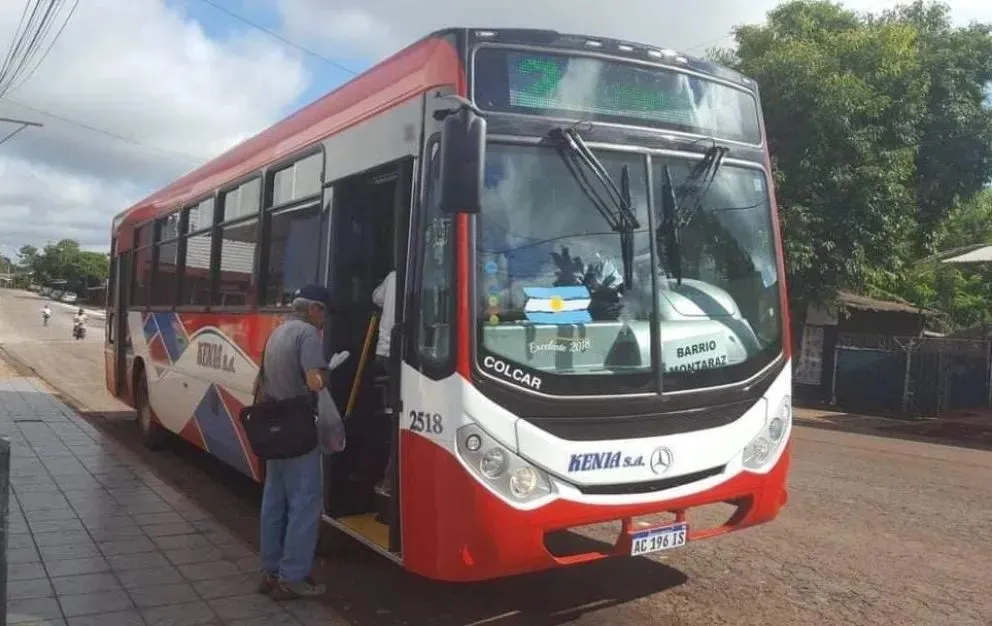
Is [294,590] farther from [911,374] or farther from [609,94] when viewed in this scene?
[911,374]

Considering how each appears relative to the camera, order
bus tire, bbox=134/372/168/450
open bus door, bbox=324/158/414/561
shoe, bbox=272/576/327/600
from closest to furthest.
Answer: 1. shoe, bbox=272/576/327/600
2. open bus door, bbox=324/158/414/561
3. bus tire, bbox=134/372/168/450

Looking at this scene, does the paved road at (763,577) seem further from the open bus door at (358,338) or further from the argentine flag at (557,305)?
the argentine flag at (557,305)

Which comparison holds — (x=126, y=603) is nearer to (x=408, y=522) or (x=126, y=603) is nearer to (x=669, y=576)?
(x=408, y=522)

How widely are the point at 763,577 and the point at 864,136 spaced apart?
49.3 feet

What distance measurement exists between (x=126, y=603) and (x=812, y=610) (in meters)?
3.94

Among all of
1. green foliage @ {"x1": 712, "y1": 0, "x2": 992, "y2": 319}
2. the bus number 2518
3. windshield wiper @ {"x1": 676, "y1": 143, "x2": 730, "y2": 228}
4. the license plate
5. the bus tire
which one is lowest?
the bus tire

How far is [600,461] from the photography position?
447cm

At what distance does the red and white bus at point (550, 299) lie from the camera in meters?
4.31

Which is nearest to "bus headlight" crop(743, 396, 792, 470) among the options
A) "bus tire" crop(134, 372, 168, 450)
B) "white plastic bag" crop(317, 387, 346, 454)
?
"white plastic bag" crop(317, 387, 346, 454)

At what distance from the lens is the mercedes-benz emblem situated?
4613 millimetres

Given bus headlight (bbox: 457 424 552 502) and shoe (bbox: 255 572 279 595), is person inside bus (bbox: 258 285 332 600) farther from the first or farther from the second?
bus headlight (bbox: 457 424 552 502)

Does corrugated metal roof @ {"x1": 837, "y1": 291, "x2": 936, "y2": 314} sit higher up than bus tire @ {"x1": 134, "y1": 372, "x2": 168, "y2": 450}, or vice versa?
corrugated metal roof @ {"x1": 837, "y1": 291, "x2": 936, "y2": 314}

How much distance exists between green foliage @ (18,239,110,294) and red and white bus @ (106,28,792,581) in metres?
120

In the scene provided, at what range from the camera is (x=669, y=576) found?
19.2 ft
